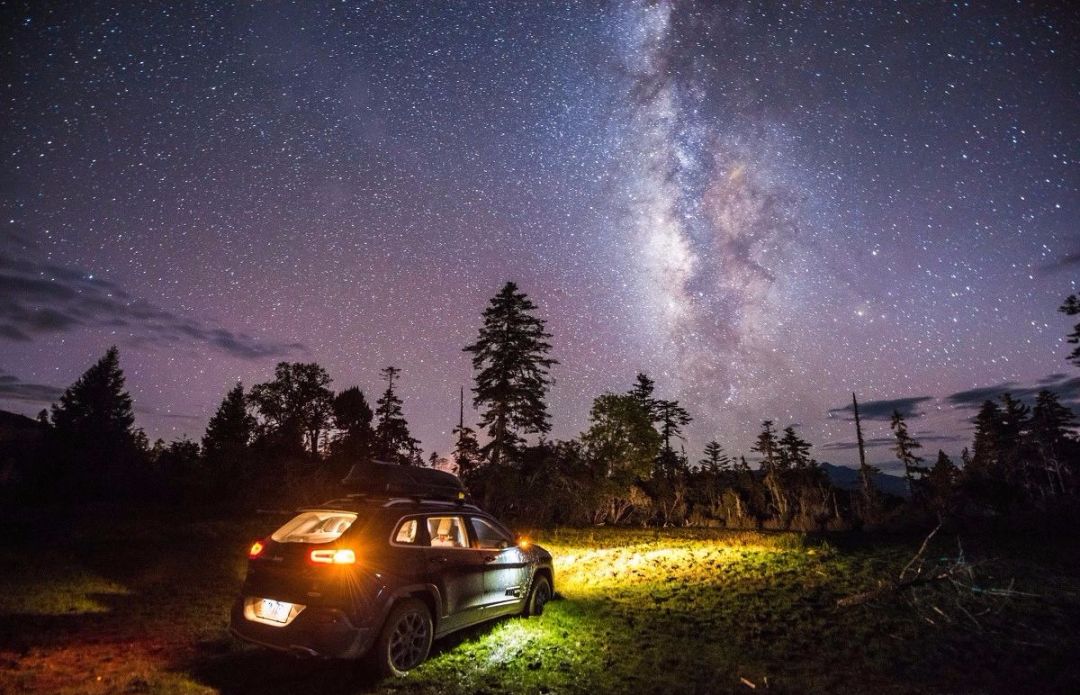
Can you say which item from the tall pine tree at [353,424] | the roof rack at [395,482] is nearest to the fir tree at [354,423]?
the tall pine tree at [353,424]

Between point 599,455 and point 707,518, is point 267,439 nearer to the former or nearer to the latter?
point 599,455

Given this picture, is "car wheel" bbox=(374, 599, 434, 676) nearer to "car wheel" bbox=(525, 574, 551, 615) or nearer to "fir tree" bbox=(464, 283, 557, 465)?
"car wheel" bbox=(525, 574, 551, 615)

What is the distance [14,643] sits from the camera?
6477mm

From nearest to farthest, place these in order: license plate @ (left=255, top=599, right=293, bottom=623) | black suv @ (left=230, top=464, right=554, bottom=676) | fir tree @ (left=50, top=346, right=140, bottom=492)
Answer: black suv @ (left=230, top=464, right=554, bottom=676) < license plate @ (left=255, top=599, right=293, bottom=623) < fir tree @ (left=50, top=346, right=140, bottom=492)

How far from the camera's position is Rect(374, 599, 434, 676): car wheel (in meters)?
5.38

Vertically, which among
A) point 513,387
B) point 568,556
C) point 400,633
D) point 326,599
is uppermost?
point 513,387

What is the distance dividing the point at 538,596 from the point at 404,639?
304 cm

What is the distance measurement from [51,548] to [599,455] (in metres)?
24.6

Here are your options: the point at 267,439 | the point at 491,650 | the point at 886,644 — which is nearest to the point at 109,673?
the point at 491,650

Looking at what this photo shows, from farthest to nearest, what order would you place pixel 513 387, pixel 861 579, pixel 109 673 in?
pixel 513 387 < pixel 861 579 < pixel 109 673

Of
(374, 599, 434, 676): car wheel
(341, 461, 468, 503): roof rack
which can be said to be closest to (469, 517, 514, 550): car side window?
(341, 461, 468, 503): roof rack

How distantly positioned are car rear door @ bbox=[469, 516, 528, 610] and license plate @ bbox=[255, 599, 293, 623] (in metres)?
2.49

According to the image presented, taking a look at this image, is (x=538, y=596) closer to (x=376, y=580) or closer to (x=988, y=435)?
(x=376, y=580)

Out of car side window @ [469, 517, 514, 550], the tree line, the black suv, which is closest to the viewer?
the black suv
